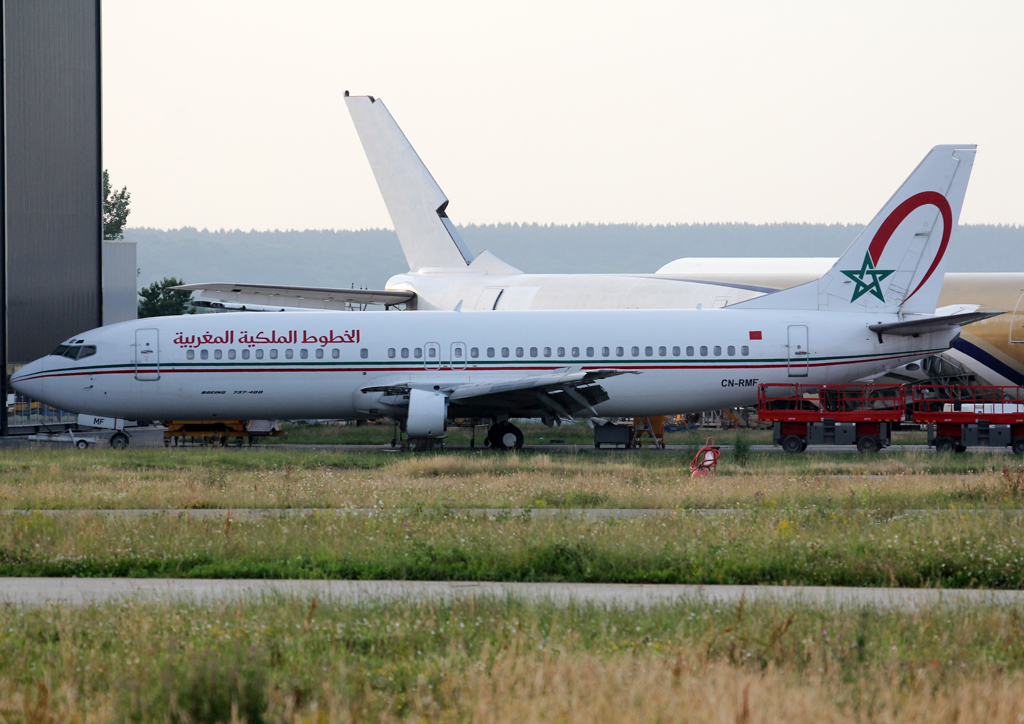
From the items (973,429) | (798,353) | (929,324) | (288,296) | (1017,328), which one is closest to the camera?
(973,429)

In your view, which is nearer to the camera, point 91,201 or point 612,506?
point 612,506

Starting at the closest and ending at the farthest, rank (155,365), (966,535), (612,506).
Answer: (966,535) → (612,506) → (155,365)

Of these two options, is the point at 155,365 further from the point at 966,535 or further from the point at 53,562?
the point at 966,535

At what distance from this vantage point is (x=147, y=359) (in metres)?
30.9

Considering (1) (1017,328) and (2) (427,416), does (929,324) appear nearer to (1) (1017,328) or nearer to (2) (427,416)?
(1) (1017,328)

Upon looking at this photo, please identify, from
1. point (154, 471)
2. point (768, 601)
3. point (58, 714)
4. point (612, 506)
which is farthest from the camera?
point (154, 471)

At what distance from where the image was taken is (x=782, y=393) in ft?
104

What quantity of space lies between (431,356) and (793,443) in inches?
433

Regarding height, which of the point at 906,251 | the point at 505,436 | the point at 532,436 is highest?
the point at 906,251

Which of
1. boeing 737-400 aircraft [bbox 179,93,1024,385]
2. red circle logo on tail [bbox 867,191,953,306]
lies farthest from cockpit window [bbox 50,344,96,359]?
red circle logo on tail [bbox 867,191,953,306]

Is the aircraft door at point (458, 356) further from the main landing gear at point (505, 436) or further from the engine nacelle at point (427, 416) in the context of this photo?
the main landing gear at point (505, 436)

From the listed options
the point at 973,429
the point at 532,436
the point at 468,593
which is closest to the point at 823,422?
the point at 973,429

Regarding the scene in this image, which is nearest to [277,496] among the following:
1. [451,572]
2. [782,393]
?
[451,572]

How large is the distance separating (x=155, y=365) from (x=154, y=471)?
830 cm
